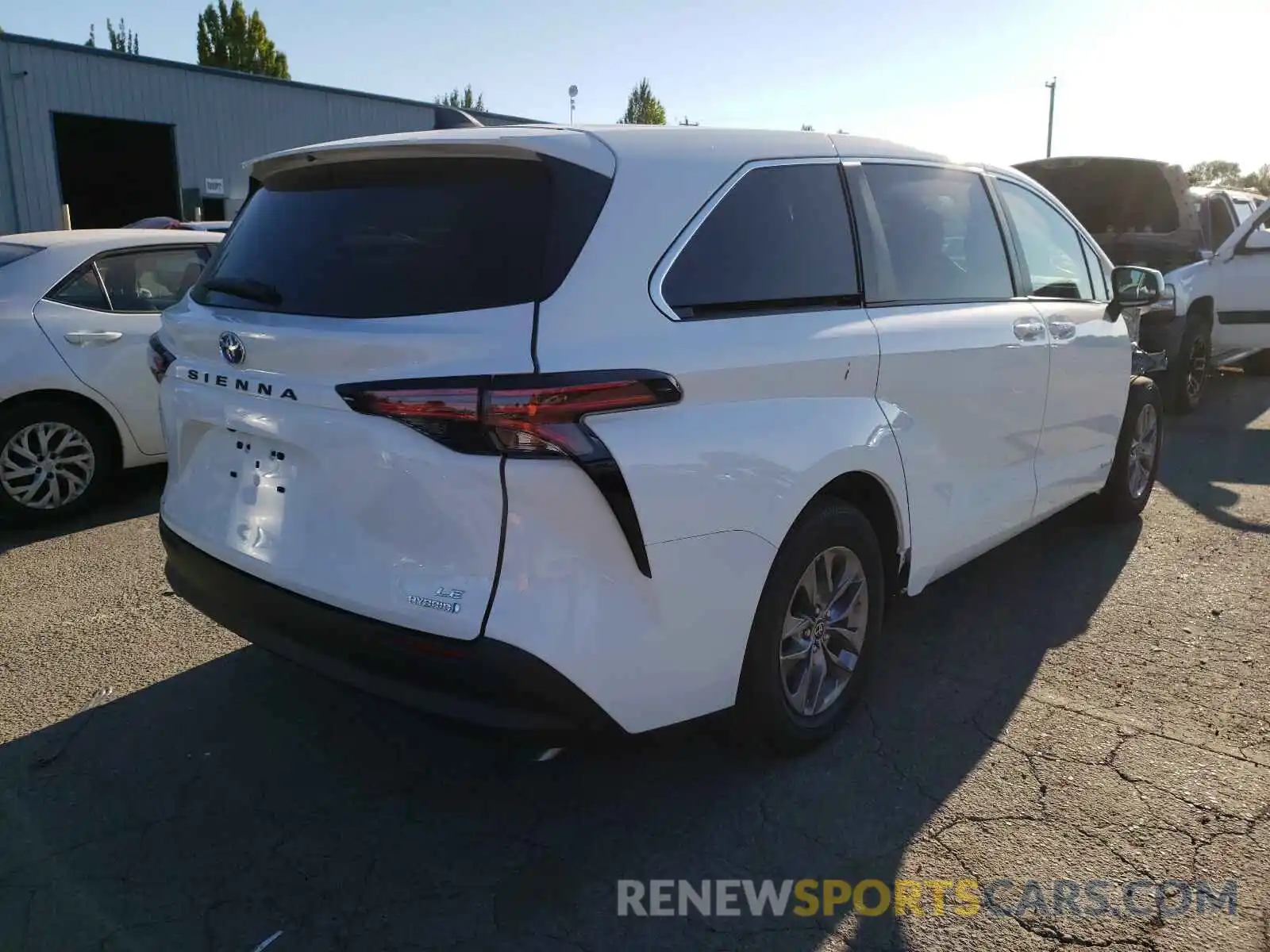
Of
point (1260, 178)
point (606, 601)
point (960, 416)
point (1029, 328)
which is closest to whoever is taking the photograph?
point (606, 601)

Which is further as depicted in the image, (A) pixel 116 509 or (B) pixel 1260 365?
(B) pixel 1260 365

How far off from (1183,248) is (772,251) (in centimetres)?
857

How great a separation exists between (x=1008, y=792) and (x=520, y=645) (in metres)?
1.67

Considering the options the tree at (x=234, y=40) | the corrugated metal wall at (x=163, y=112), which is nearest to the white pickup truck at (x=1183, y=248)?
the corrugated metal wall at (x=163, y=112)

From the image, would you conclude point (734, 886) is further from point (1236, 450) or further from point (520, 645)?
point (1236, 450)

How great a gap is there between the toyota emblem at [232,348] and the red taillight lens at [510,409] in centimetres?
62

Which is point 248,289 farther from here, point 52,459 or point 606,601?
point 52,459

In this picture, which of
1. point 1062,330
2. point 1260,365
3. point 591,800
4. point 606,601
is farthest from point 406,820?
point 1260,365

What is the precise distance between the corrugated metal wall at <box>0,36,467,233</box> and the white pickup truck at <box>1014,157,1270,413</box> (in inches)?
499

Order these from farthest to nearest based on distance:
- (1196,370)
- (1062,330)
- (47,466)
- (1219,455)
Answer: (1196,370)
(1219,455)
(47,466)
(1062,330)

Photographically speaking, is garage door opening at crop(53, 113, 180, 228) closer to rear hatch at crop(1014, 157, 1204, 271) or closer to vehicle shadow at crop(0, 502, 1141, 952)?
rear hatch at crop(1014, 157, 1204, 271)

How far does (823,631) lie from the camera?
323 cm

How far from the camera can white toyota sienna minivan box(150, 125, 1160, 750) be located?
2348 mm

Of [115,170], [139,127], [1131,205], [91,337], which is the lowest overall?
[91,337]
